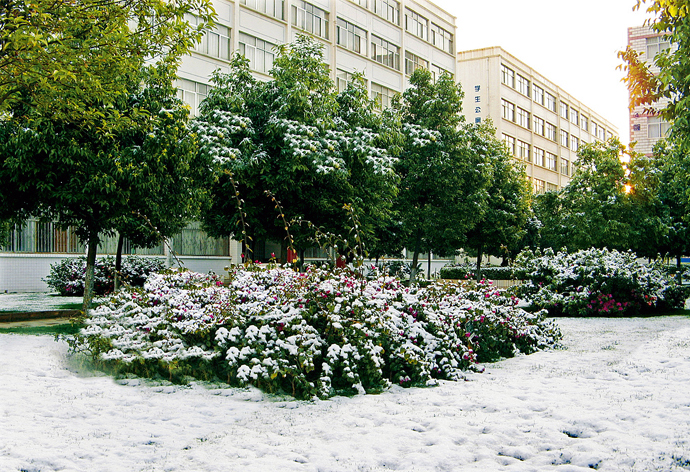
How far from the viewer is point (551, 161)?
6688 cm

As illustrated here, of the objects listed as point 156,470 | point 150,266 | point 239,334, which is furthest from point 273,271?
point 150,266

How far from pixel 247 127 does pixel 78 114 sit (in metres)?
8.17

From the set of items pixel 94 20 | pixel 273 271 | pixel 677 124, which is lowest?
pixel 273 271

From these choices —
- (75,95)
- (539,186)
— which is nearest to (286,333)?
(75,95)

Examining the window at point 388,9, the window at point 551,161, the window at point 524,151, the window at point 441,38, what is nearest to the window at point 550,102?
the window at point 551,161

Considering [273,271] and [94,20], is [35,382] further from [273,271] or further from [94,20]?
[94,20]

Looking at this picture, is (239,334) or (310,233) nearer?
(239,334)

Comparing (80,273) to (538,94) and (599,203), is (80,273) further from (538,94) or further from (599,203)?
(538,94)

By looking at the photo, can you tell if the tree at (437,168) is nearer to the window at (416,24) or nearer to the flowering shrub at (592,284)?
the flowering shrub at (592,284)

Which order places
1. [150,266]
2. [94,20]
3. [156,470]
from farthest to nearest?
[150,266]
[94,20]
[156,470]

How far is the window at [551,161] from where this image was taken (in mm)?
65938

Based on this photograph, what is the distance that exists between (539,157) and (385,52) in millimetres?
27935

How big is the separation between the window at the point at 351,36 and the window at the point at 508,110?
68.8ft

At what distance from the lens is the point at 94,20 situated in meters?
9.80
